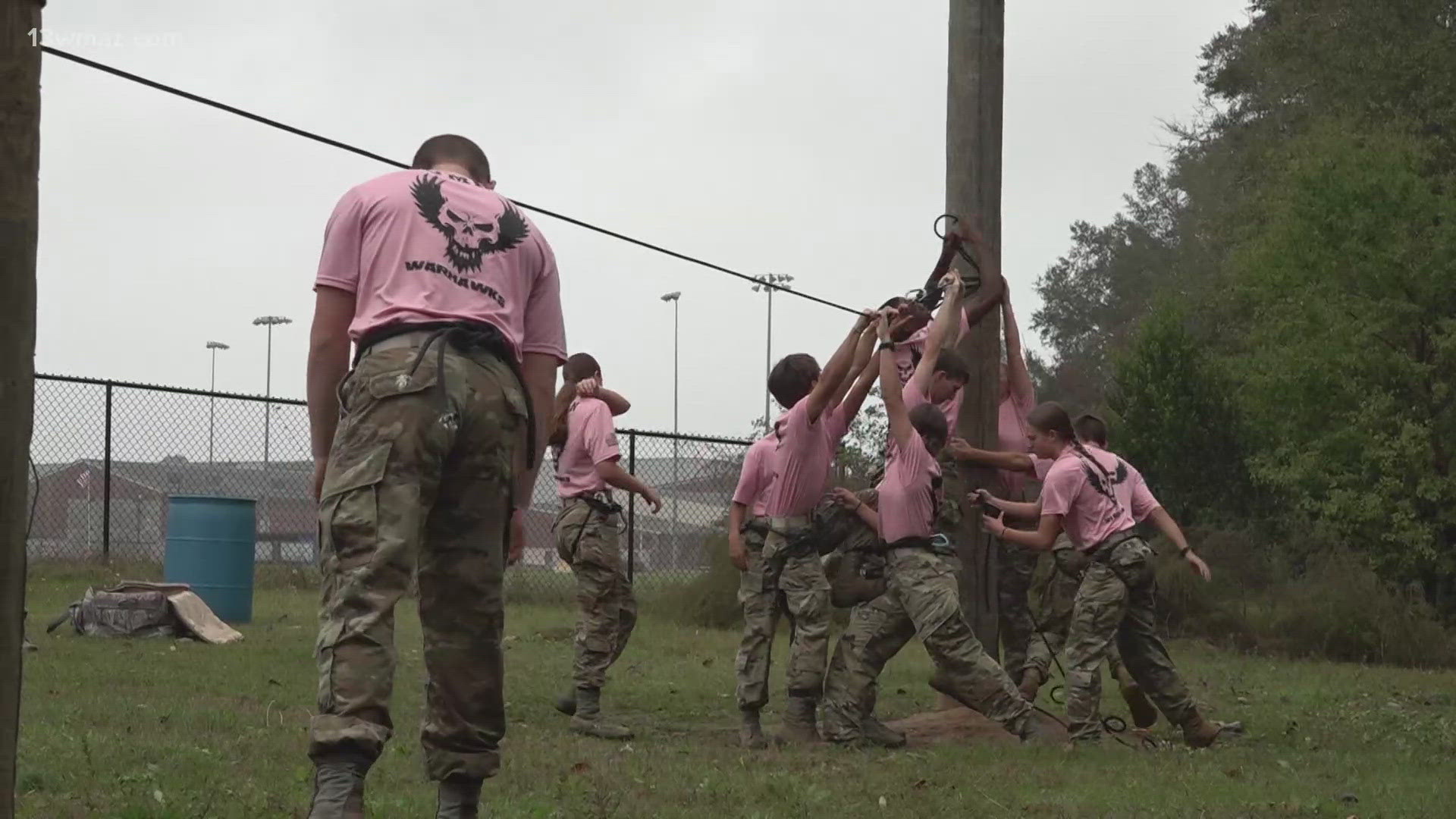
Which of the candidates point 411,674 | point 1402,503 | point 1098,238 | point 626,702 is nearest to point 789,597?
point 626,702

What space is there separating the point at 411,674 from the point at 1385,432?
49.9 ft

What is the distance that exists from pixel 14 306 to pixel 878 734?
19.7 ft

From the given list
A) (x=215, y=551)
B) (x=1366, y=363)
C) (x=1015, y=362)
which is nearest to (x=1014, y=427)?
(x=1015, y=362)

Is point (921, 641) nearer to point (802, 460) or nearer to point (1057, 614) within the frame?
point (802, 460)

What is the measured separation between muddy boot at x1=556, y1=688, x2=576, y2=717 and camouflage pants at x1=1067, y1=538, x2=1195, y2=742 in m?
2.60

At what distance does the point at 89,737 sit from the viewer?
6.76m

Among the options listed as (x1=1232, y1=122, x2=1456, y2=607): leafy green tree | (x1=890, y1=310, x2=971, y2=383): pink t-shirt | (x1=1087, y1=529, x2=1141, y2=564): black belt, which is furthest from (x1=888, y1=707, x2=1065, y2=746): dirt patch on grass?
(x1=1232, y1=122, x2=1456, y2=607): leafy green tree

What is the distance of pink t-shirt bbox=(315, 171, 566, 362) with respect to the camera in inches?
184

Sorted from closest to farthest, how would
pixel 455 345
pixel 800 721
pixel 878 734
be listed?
1. pixel 455 345
2. pixel 878 734
3. pixel 800 721

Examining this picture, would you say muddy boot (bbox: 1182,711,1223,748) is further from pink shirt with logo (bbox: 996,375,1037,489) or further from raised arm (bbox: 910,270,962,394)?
raised arm (bbox: 910,270,962,394)

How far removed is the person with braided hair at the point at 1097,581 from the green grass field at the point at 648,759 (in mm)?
466

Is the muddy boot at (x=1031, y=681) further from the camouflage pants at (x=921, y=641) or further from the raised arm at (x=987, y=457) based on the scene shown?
the camouflage pants at (x=921, y=641)

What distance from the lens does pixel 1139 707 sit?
1009 centimetres

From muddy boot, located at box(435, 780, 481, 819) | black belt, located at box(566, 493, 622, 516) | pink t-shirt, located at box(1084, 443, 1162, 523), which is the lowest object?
muddy boot, located at box(435, 780, 481, 819)
